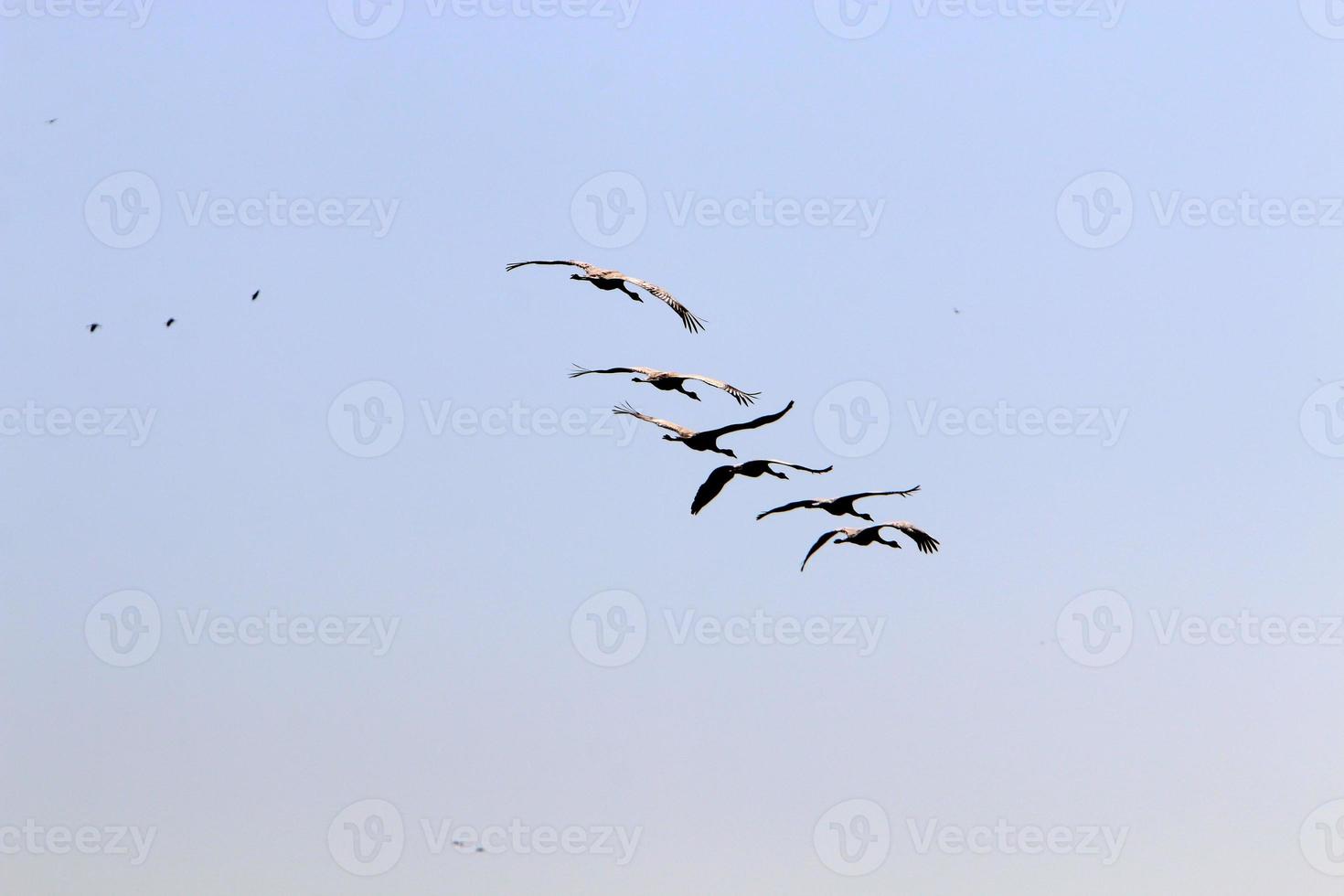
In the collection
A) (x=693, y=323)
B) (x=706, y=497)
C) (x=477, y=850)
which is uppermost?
(x=693, y=323)

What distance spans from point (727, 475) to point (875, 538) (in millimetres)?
2555

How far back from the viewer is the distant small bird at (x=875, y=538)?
22.5m

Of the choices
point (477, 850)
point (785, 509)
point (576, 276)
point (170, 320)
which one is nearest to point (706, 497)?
point (785, 509)

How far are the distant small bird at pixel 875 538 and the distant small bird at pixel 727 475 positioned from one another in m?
1.23

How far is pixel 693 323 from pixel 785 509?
7.66 ft

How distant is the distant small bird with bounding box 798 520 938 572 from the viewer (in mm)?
22469

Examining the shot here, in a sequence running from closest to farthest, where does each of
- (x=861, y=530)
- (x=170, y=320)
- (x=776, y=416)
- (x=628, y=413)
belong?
(x=776, y=416)
(x=628, y=413)
(x=861, y=530)
(x=170, y=320)

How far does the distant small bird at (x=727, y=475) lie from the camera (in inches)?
832

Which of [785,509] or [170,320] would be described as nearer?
[785,509]

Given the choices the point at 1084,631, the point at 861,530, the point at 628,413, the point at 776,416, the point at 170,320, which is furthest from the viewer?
the point at 1084,631

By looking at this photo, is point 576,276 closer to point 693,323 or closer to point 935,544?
point 693,323

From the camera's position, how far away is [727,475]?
21359 millimetres

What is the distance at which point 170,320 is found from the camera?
96.5 ft

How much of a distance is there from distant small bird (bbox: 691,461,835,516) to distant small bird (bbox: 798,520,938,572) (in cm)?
123
